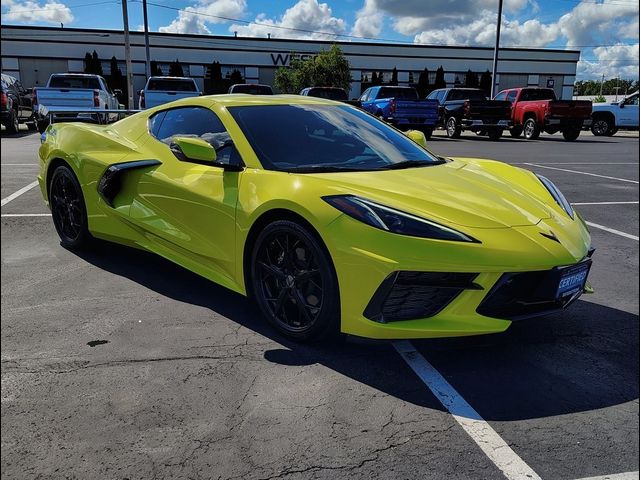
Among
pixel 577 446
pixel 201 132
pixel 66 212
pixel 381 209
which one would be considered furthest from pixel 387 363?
pixel 66 212

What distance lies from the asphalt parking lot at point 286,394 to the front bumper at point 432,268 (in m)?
0.23

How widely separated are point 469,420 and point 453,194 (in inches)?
48.6

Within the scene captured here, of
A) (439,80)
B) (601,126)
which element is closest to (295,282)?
(601,126)

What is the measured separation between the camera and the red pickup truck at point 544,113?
21.1 m

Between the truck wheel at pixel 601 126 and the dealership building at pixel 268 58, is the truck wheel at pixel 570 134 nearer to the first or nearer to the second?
the truck wheel at pixel 601 126

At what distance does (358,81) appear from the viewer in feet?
178

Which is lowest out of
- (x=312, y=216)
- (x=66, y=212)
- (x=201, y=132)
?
(x=66, y=212)

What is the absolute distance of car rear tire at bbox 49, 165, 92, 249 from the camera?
4.73 metres

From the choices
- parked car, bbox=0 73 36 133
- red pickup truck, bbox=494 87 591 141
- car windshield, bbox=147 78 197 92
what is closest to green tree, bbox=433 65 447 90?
red pickup truck, bbox=494 87 591 141

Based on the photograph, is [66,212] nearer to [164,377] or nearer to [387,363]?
[164,377]

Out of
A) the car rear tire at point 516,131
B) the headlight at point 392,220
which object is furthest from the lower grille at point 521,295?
the car rear tire at point 516,131

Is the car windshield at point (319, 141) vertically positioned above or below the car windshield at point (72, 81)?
below

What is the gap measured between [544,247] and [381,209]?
2.68 feet

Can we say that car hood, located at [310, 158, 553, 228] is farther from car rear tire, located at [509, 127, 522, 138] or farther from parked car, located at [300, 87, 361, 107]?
car rear tire, located at [509, 127, 522, 138]
